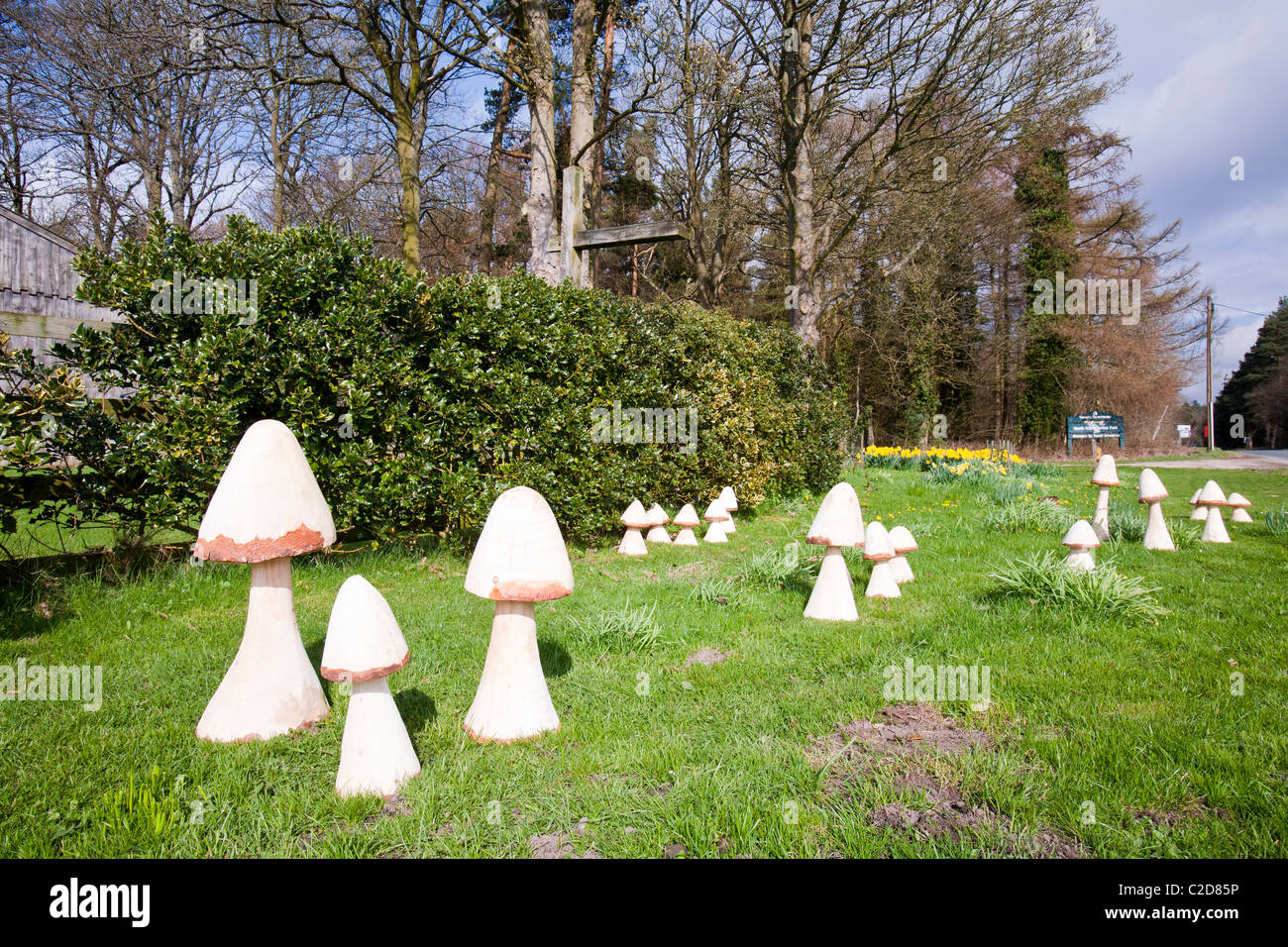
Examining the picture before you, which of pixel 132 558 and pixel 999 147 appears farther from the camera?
pixel 999 147

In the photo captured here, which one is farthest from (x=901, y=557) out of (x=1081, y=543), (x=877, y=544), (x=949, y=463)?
(x=949, y=463)

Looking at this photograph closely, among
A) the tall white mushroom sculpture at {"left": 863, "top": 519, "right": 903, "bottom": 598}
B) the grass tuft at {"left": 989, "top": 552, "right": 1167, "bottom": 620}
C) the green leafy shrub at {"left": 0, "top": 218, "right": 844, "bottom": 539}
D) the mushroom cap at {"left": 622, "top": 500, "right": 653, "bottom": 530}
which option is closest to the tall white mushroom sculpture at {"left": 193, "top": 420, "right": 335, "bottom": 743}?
the green leafy shrub at {"left": 0, "top": 218, "right": 844, "bottom": 539}

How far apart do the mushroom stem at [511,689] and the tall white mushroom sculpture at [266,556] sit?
80cm

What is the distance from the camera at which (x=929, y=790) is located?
7.57 ft

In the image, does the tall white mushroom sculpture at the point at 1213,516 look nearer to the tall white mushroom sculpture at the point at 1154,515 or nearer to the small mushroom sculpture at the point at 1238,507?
the small mushroom sculpture at the point at 1238,507

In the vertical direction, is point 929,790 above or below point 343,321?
below

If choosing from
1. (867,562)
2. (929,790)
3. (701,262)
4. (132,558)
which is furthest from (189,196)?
(929,790)

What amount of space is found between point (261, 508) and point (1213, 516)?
29.3 feet

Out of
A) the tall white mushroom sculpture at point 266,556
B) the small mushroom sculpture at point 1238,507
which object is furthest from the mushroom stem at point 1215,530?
the tall white mushroom sculpture at point 266,556

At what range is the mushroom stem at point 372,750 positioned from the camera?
7.52 feet

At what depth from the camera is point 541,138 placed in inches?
340
